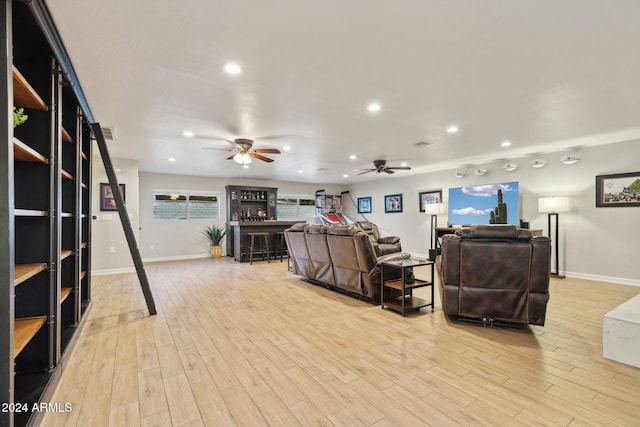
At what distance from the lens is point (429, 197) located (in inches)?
327

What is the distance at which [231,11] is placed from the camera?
185 cm

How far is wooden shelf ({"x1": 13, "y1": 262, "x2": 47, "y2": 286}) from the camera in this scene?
1.60m

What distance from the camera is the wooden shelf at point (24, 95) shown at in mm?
1639

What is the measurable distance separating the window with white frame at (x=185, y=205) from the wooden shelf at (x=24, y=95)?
6684 mm

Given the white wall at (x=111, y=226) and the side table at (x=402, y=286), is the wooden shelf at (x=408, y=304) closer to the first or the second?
the side table at (x=402, y=286)

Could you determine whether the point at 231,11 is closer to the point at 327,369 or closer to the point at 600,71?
the point at 327,369

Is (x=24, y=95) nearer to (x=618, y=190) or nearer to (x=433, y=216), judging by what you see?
(x=618, y=190)

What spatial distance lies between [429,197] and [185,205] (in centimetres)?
718

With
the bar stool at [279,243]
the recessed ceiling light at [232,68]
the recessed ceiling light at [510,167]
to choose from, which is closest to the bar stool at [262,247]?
the bar stool at [279,243]

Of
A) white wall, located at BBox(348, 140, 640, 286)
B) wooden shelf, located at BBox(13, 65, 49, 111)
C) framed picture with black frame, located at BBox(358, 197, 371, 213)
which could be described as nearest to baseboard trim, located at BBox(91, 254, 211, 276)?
wooden shelf, located at BBox(13, 65, 49, 111)

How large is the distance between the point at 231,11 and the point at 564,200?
246 inches

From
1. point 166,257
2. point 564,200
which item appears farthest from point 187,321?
point 564,200

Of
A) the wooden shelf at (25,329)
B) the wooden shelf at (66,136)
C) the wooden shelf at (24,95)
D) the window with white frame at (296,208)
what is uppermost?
the wooden shelf at (66,136)

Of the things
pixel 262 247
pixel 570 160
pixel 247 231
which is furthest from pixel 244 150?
pixel 570 160
